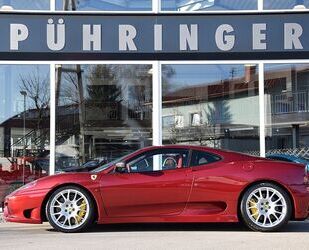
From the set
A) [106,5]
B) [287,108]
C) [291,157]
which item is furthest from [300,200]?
[106,5]

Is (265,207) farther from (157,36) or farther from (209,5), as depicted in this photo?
(209,5)

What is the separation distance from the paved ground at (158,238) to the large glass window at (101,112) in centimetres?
293

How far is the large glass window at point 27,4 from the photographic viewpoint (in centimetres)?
1205

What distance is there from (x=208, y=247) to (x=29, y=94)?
20.1ft

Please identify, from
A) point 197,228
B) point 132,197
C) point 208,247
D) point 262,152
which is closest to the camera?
point 208,247

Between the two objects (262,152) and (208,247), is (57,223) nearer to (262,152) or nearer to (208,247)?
(208,247)

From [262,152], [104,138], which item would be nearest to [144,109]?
[104,138]

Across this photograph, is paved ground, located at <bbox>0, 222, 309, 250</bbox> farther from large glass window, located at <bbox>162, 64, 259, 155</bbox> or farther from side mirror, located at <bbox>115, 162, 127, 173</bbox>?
large glass window, located at <bbox>162, 64, 259, 155</bbox>

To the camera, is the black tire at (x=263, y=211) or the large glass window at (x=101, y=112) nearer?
the black tire at (x=263, y=211)

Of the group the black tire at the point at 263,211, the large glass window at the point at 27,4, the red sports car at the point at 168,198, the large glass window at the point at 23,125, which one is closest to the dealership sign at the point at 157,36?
the large glass window at the point at 27,4

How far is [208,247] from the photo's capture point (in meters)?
7.05

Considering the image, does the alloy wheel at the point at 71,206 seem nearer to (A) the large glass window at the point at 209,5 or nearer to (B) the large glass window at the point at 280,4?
(A) the large glass window at the point at 209,5

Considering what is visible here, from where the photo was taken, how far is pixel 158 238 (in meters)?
7.71

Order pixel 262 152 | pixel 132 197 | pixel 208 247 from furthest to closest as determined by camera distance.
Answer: pixel 262 152
pixel 132 197
pixel 208 247
